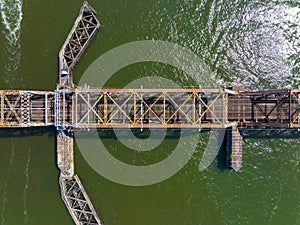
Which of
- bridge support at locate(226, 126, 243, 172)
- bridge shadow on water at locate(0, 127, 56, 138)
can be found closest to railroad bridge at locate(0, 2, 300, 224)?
bridge support at locate(226, 126, 243, 172)

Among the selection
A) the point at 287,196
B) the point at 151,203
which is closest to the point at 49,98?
the point at 151,203

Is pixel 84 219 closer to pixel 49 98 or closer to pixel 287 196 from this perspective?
pixel 49 98

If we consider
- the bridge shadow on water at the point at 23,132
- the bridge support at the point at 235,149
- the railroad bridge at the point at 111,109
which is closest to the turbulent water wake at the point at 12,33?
the railroad bridge at the point at 111,109

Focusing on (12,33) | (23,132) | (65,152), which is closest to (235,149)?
(65,152)

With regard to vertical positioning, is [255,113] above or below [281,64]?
below

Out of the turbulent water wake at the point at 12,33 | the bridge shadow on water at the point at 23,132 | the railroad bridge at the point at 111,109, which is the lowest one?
the bridge shadow on water at the point at 23,132

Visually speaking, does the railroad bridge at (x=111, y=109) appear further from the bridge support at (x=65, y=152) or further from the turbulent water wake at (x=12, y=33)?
the turbulent water wake at (x=12, y=33)

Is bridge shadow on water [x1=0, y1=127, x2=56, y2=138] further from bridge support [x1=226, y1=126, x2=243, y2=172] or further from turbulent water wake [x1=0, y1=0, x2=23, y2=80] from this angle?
bridge support [x1=226, y1=126, x2=243, y2=172]
